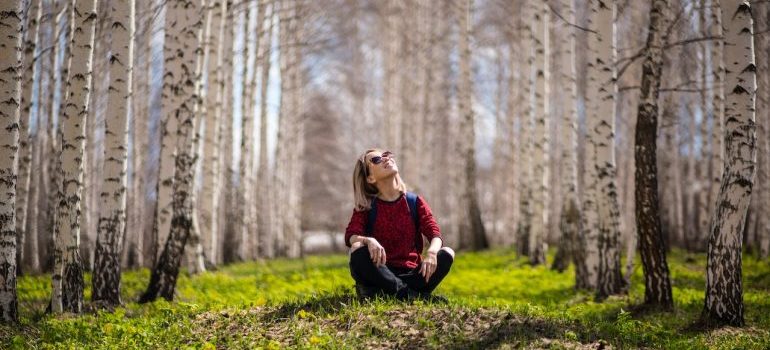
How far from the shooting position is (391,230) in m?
6.19

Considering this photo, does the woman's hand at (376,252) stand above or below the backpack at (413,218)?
below

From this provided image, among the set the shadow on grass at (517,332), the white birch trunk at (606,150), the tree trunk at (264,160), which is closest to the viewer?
the shadow on grass at (517,332)

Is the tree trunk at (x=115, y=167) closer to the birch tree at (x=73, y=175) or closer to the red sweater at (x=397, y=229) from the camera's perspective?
the birch tree at (x=73, y=175)

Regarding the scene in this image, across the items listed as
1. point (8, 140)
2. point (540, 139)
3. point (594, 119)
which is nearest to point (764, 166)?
point (540, 139)

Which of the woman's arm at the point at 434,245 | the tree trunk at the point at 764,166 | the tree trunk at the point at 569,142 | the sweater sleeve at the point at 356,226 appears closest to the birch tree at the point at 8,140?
the sweater sleeve at the point at 356,226

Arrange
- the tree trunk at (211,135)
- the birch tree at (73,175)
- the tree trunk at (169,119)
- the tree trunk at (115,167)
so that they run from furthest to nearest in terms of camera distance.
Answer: the tree trunk at (211,135) → the tree trunk at (169,119) → the tree trunk at (115,167) → the birch tree at (73,175)

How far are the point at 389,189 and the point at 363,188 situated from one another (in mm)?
242

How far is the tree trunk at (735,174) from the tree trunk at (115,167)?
20.5ft

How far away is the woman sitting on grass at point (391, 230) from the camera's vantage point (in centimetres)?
609

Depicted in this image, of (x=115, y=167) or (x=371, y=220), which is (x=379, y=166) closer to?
(x=371, y=220)

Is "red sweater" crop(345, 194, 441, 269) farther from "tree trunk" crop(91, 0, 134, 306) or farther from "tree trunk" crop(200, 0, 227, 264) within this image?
"tree trunk" crop(200, 0, 227, 264)

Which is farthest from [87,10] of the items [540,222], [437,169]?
[437,169]

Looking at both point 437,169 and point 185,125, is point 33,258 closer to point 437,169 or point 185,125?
point 185,125

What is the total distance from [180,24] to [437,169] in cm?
2131
